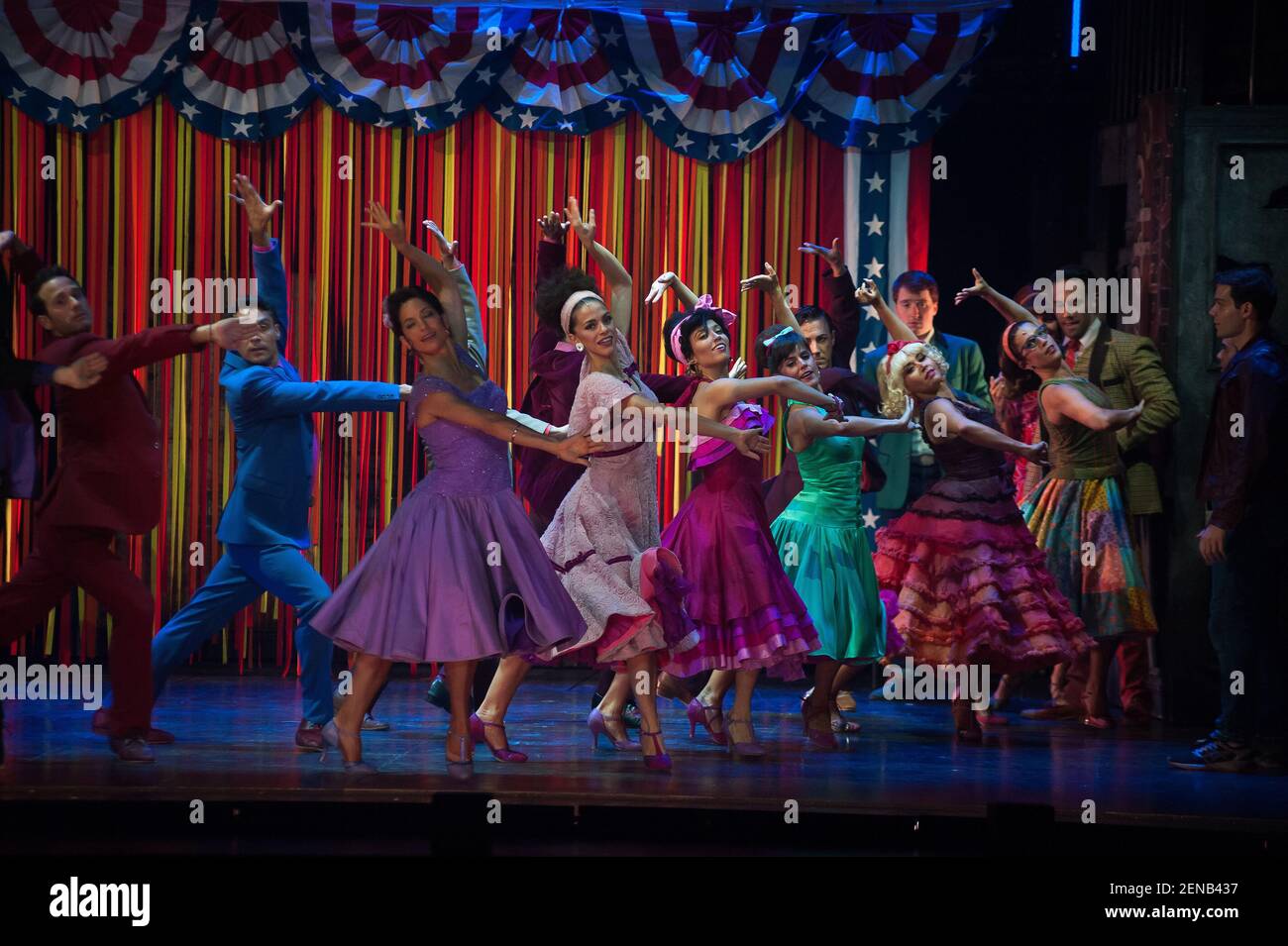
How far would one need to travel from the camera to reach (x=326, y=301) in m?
7.86

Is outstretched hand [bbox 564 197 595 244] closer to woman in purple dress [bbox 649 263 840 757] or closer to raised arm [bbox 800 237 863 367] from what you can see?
woman in purple dress [bbox 649 263 840 757]

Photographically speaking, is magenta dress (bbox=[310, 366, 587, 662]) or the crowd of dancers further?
the crowd of dancers

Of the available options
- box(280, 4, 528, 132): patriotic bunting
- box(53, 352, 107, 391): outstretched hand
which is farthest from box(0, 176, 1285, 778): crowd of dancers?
box(280, 4, 528, 132): patriotic bunting

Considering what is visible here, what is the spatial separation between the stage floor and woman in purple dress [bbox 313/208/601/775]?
0.36 m

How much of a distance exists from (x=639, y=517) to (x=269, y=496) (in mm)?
1289

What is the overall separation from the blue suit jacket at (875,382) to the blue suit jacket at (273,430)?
8.49 ft

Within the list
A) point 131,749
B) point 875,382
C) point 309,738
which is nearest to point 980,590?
point 875,382

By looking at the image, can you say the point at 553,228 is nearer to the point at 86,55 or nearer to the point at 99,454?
the point at 99,454

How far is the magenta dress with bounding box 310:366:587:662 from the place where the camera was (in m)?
5.11

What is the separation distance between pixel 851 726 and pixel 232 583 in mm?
2392

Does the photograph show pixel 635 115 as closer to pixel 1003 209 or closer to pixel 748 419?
pixel 1003 209

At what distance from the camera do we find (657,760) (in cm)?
543

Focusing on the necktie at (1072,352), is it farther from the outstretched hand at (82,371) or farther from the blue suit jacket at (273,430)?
the outstretched hand at (82,371)
